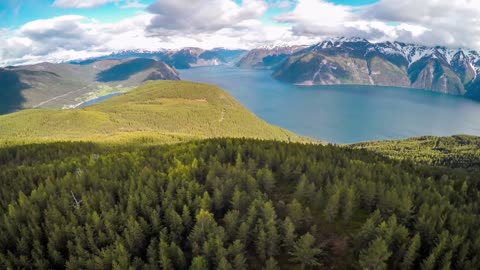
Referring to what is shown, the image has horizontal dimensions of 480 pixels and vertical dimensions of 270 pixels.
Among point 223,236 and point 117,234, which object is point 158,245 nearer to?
point 117,234

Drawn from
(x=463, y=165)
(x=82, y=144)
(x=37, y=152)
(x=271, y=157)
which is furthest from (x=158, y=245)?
(x=463, y=165)

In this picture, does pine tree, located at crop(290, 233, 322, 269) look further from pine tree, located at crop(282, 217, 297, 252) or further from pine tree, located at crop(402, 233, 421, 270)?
pine tree, located at crop(402, 233, 421, 270)

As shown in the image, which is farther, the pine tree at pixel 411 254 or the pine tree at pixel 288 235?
the pine tree at pixel 288 235

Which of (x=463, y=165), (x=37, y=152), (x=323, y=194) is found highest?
(x=323, y=194)

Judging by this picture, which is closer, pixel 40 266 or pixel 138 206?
pixel 40 266

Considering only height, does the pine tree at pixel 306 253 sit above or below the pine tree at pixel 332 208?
below

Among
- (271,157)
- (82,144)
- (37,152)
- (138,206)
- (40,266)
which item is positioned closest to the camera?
(40,266)

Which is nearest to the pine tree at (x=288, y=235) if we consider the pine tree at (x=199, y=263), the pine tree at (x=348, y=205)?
the pine tree at (x=348, y=205)

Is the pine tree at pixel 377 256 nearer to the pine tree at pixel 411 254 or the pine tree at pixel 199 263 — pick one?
the pine tree at pixel 411 254
